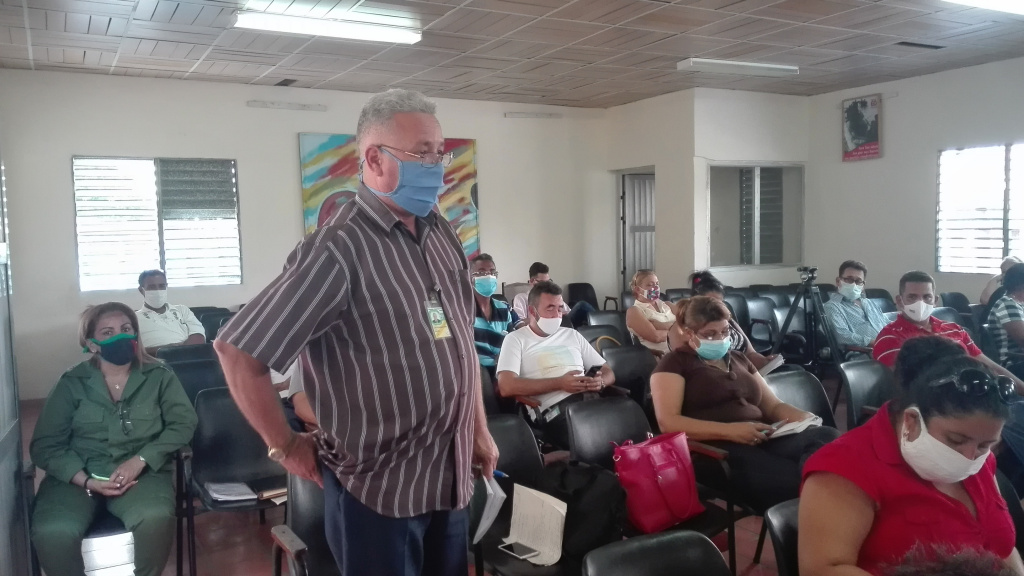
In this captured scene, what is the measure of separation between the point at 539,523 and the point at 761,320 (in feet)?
15.1

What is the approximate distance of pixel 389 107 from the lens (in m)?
1.57

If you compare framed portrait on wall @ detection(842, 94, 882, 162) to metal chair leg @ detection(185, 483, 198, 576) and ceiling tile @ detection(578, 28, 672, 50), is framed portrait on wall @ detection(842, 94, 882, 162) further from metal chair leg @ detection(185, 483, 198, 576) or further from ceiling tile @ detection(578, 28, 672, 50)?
metal chair leg @ detection(185, 483, 198, 576)

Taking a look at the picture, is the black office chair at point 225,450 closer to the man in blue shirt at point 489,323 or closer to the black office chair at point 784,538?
the man in blue shirt at point 489,323

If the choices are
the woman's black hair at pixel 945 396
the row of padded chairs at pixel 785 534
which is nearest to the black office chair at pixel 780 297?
the row of padded chairs at pixel 785 534

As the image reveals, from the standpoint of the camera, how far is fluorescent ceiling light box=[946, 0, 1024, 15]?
202 inches

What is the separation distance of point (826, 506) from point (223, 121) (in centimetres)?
704

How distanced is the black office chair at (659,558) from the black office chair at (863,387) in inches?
85.5

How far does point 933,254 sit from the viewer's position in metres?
7.77

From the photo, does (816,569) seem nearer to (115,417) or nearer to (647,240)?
(115,417)

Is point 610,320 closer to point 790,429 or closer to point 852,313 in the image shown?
point 852,313

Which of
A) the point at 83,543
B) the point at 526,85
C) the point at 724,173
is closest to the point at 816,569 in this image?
the point at 83,543

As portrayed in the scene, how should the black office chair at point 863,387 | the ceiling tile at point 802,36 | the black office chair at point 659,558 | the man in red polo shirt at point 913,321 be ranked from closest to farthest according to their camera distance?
the black office chair at point 659,558 → the black office chair at point 863,387 → the man in red polo shirt at point 913,321 → the ceiling tile at point 802,36

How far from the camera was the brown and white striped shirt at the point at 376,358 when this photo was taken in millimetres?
1431

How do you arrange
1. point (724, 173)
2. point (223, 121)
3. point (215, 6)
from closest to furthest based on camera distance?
1. point (215, 6)
2. point (223, 121)
3. point (724, 173)
